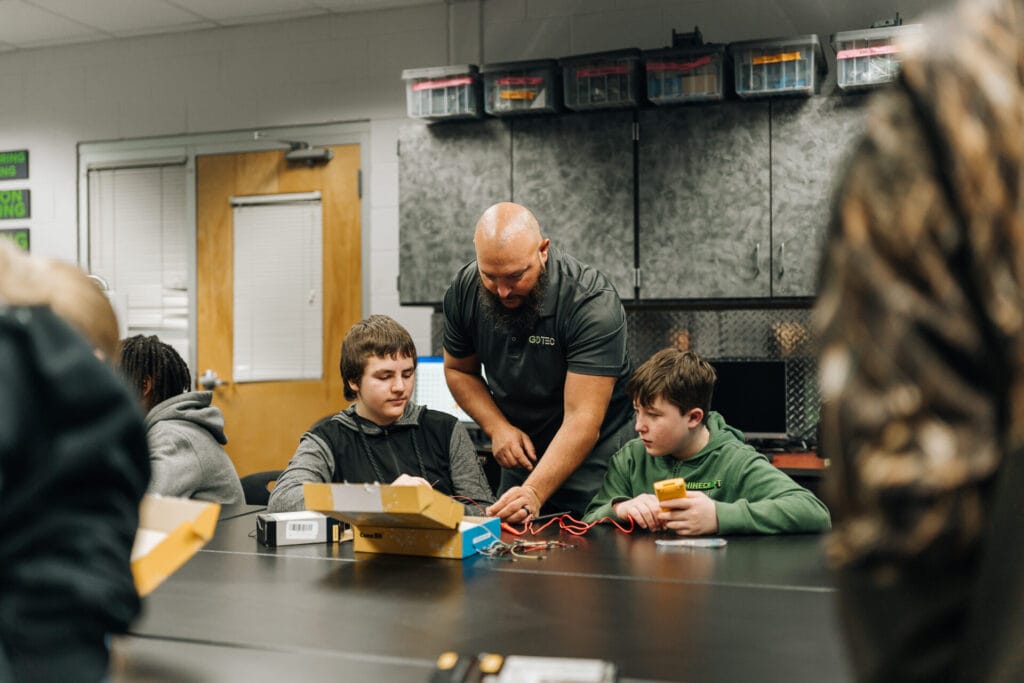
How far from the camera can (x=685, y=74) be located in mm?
3584

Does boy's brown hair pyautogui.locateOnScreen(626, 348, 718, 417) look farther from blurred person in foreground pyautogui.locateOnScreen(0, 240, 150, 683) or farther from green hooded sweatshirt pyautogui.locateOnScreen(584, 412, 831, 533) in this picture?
blurred person in foreground pyautogui.locateOnScreen(0, 240, 150, 683)

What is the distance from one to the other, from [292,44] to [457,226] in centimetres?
148

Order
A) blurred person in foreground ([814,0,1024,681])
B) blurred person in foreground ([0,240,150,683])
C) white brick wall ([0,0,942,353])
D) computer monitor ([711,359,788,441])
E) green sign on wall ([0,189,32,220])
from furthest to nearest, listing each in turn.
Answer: green sign on wall ([0,189,32,220])
white brick wall ([0,0,942,353])
computer monitor ([711,359,788,441])
blurred person in foreground ([0,240,150,683])
blurred person in foreground ([814,0,1024,681])

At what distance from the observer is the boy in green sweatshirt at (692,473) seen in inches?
Answer: 74.6

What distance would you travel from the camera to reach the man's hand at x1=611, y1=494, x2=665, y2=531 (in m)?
1.95

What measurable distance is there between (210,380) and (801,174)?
300cm

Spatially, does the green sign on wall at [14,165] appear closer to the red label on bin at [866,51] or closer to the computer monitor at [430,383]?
the computer monitor at [430,383]

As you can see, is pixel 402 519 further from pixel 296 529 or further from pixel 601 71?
pixel 601 71

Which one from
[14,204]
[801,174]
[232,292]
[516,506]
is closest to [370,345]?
[516,506]

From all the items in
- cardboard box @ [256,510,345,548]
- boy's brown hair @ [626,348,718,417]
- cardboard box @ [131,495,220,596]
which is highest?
boy's brown hair @ [626,348,718,417]

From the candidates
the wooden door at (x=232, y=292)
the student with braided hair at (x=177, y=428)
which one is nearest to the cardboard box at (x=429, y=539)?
the student with braided hair at (x=177, y=428)

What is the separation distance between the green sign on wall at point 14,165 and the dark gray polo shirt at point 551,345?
11.7 feet

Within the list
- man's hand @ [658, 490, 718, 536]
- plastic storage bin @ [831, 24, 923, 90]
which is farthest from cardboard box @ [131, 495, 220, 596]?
plastic storage bin @ [831, 24, 923, 90]

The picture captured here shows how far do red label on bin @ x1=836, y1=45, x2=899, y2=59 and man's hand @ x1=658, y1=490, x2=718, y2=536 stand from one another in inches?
88.1
